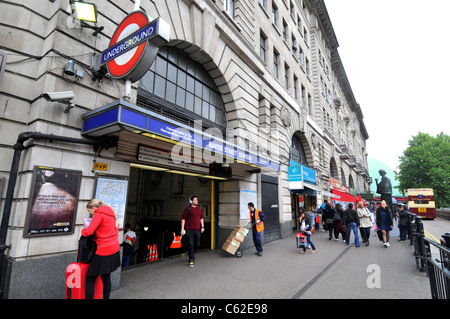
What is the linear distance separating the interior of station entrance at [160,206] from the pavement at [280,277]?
3284 millimetres

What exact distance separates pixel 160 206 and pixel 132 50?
9243 millimetres

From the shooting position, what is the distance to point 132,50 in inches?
187

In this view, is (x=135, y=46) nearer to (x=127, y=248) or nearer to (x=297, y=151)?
(x=127, y=248)

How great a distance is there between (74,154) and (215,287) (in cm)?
404

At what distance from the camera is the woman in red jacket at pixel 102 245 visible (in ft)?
11.8

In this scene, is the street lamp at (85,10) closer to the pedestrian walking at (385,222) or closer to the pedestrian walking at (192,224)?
the pedestrian walking at (192,224)

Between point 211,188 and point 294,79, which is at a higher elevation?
point 294,79

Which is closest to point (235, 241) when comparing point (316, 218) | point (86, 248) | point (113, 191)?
point (113, 191)

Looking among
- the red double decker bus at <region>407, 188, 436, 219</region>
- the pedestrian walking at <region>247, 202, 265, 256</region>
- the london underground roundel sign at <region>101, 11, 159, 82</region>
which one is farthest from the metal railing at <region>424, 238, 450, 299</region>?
the red double decker bus at <region>407, 188, 436, 219</region>

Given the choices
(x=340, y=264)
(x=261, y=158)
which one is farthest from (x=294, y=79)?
(x=340, y=264)

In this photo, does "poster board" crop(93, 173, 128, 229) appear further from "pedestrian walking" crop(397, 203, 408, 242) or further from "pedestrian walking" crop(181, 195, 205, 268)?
"pedestrian walking" crop(397, 203, 408, 242)

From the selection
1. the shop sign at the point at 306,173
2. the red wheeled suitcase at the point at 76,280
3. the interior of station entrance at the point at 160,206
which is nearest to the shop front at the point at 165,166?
the interior of station entrance at the point at 160,206
